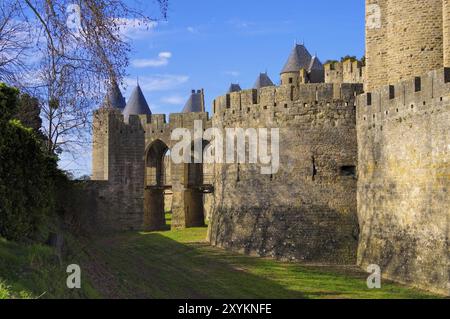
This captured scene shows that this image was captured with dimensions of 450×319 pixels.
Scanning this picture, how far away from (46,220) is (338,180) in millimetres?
8757

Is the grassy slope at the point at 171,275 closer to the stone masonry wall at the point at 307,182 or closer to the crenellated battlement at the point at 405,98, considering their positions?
the stone masonry wall at the point at 307,182

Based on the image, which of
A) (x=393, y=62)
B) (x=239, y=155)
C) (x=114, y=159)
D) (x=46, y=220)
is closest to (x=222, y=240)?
(x=239, y=155)

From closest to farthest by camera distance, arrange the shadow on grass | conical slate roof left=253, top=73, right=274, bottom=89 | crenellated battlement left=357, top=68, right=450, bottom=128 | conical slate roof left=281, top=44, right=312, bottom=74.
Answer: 1. the shadow on grass
2. crenellated battlement left=357, top=68, right=450, bottom=128
3. conical slate roof left=281, top=44, right=312, bottom=74
4. conical slate roof left=253, top=73, right=274, bottom=89

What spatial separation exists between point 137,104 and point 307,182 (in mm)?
27889

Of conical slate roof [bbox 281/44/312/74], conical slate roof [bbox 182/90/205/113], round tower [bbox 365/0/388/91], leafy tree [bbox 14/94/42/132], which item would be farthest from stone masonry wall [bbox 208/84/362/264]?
conical slate roof [bbox 182/90/205/113]

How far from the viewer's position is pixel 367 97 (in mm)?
19188

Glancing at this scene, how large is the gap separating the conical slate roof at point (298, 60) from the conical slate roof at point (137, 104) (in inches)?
401

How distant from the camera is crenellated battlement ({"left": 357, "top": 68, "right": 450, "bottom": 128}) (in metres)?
15.2

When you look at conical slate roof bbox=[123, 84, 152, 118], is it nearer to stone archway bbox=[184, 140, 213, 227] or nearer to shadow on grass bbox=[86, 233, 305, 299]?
stone archway bbox=[184, 140, 213, 227]

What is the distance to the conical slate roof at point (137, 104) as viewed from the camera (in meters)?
46.2

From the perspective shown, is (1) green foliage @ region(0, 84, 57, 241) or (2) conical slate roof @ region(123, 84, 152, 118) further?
(2) conical slate roof @ region(123, 84, 152, 118)

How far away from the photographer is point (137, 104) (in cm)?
4656

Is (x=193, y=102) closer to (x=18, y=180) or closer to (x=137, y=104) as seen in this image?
(x=137, y=104)

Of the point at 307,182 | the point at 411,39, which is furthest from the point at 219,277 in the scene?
the point at 411,39
